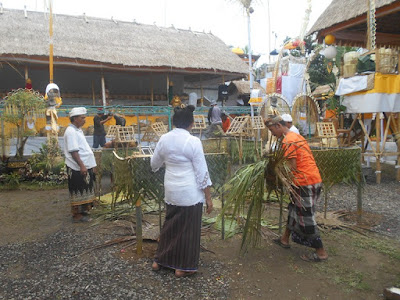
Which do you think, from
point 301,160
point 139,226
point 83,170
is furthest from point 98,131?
point 301,160

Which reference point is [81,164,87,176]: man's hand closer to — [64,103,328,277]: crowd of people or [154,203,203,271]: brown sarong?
[64,103,328,277]: crowd of people

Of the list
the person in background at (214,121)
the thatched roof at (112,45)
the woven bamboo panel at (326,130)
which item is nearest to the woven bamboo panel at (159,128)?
the person in background at (214,121)

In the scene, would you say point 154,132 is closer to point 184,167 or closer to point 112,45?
point 112,45

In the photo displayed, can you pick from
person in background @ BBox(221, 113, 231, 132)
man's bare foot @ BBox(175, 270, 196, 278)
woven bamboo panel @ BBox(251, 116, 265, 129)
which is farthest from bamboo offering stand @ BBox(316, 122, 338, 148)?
man's bare foot @ BBox(175, 270, 196, 278)

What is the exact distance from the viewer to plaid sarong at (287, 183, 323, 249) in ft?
10.5

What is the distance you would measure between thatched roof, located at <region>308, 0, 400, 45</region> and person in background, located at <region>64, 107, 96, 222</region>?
5451mm

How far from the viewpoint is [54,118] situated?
7.90m

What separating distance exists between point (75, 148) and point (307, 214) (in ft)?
10.0

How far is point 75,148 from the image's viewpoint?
4422mm

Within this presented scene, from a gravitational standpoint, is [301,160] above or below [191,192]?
above

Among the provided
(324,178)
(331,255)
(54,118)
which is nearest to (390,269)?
(331,255)

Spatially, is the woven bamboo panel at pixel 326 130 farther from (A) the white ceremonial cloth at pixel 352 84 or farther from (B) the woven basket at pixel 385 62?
(B) the woven basket at pixel 385 62

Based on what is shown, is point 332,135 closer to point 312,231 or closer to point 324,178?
point 324,178

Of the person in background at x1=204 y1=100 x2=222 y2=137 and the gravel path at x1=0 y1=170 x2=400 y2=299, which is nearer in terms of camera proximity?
the gravel path at x1=0 y1=170 x2=400 y2=299
